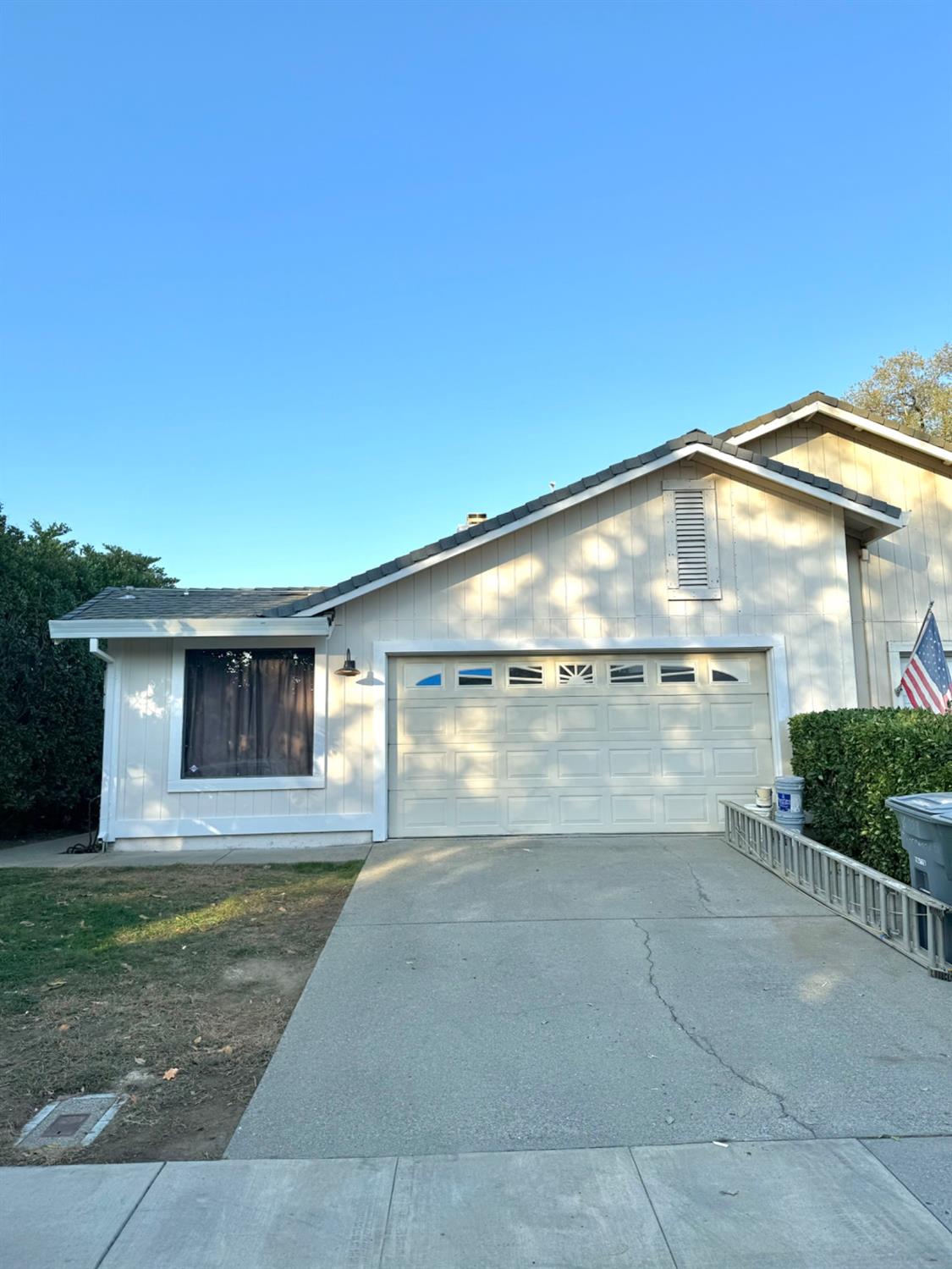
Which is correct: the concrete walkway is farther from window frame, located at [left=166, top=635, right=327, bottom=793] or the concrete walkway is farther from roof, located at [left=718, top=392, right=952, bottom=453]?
roof, located at [left=718, top=392, right=952, bottom=453]

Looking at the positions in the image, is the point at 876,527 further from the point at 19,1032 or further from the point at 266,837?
the point at 19,1032

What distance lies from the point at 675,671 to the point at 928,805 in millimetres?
4822

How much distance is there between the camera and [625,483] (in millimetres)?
9938

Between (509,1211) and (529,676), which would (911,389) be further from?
(509,1211)

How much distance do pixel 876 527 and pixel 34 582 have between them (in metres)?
12.3

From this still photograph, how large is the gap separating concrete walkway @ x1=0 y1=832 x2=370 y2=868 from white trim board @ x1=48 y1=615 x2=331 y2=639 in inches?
99.3

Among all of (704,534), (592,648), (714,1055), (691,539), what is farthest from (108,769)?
(714,1055)

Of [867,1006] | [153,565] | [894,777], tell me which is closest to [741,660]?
[894,777]

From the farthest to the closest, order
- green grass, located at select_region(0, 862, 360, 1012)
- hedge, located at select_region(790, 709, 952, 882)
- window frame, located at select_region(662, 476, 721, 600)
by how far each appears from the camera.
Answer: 1. window frame, located at select_region(662, 476, 721, 600)
2. hedge, located at select_region(790, 709, 952, 882)
3. green grass, located at select_region(0, 862, 360, 1012)

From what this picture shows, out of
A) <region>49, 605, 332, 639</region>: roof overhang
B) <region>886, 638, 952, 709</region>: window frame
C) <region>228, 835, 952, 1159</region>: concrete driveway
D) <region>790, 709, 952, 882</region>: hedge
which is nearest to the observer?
<region>228, 835, 952, 1159</region>: concrete driveway

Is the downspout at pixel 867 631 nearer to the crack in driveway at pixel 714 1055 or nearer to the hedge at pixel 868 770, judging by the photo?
the hedge at pixel 868 770

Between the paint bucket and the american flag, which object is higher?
the american flag

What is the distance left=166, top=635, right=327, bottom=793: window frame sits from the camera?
9.62 meters

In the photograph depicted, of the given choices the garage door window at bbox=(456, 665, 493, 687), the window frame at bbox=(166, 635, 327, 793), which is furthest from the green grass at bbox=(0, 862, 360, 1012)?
the garage door window at bbox=(456, 665, 493, 687)
